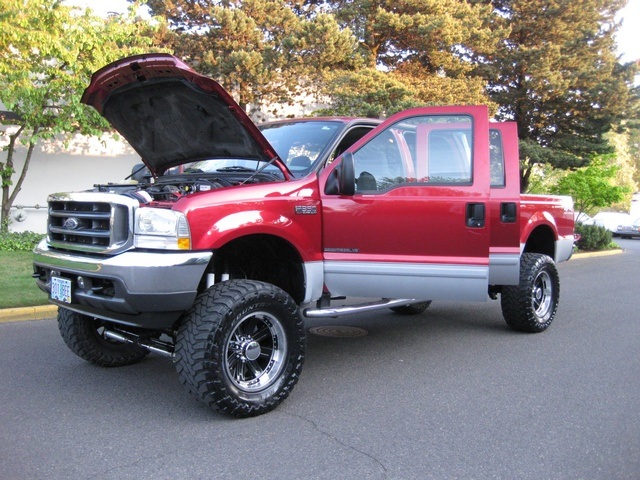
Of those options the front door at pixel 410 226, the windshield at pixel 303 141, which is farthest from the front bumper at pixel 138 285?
the windshield at pixel 303 141

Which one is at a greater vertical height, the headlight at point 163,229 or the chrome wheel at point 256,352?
the headlight at point 163,229

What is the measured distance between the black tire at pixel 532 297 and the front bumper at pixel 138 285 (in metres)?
3.78

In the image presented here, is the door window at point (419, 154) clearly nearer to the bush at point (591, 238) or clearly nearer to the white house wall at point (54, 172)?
the white house wall at point (54, 172)

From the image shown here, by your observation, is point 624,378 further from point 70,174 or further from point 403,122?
point 70,174

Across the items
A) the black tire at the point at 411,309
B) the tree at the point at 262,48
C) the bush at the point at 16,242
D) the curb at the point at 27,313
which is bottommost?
the black tire at the point at 411,309

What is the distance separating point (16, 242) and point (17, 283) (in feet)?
12.7

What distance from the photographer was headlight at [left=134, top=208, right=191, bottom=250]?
3.76 m

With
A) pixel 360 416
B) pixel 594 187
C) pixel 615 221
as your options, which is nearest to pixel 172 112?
pixel 360 416

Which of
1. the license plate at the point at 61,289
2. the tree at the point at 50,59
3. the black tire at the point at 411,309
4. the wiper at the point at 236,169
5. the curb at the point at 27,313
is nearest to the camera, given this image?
the license plate at the point at 61,289

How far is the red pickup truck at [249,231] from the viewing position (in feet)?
12.5

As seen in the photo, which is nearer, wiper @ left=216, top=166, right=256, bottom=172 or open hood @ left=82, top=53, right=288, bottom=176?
open hood @ left=82, top=53, right=288, bottom=176

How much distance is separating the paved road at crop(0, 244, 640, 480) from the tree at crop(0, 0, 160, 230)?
5788 millimetres

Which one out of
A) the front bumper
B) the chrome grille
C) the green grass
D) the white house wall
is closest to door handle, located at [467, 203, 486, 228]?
the front bumper

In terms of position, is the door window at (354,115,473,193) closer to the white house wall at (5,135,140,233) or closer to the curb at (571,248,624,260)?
the white house wall at (5,135,140,233)
